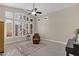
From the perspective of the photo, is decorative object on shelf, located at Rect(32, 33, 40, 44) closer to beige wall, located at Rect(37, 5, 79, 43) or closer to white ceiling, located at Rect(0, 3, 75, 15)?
beige wall, located at Rect(37, 5, 79, 43)

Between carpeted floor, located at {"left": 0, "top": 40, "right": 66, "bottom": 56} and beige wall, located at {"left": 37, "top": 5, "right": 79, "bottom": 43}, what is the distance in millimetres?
215

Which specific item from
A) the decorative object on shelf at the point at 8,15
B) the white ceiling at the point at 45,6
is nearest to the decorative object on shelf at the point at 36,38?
the white ceiling at the point at 45,6

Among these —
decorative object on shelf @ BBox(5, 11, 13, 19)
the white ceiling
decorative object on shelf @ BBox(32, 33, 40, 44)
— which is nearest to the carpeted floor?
decorative object on shelf @ BBox(32, 33, 40, 44)

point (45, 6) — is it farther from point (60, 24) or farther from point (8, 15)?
point (8, 15)

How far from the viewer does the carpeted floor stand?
9.69 ft

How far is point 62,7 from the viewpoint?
2.96 metres

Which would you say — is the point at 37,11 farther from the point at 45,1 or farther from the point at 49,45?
the point at 49,45

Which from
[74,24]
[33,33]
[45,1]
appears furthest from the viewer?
[74,24]

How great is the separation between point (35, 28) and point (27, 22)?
0.29 meters

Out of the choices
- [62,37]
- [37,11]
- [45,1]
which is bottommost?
[62,37]

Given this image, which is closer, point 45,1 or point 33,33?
point 45,1

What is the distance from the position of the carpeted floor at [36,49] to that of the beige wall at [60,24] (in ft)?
0.71

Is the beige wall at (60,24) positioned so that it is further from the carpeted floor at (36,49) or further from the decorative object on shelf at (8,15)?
the decorative object on shelf at (8,15)

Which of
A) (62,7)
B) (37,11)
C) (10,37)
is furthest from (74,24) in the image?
(10,37)
